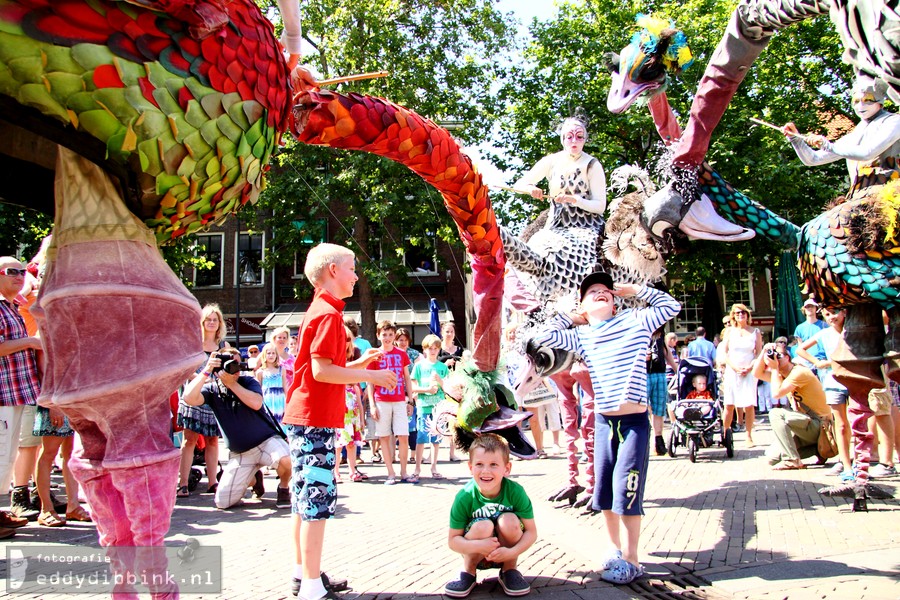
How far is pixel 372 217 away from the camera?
18828 mm

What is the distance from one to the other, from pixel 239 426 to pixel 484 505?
119 inches

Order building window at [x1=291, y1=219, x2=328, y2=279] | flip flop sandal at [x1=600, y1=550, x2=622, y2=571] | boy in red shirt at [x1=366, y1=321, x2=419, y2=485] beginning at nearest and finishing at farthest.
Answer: flip flop sandal at [x1=600, y1=550, x2=622, y2=571] → boy in red shirt at [x1=366, y1=321, x2=419, y2=485] → building window at [x1=291, y1=219, x2=328, y2=279]

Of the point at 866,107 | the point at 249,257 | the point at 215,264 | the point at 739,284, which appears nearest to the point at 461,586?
the point at 866,107

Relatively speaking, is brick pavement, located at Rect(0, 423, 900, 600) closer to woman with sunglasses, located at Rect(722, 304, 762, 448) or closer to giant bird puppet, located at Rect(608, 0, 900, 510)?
giant bird puppet, located at Rect(608, 0, 900, 510)

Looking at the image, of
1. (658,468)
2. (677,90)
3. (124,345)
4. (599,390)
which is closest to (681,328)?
(677,90)

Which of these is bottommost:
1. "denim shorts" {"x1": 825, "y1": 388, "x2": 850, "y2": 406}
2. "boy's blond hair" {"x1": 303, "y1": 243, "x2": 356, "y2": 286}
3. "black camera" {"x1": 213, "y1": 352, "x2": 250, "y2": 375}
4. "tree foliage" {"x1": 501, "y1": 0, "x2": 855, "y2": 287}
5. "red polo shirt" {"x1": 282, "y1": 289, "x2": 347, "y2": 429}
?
"denim shorts" {"x1": 825, "y1": 388, "x2": 850, "y2": 406}

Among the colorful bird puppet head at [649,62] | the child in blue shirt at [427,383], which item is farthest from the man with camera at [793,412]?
the colorful bird puppet head at [649,62]

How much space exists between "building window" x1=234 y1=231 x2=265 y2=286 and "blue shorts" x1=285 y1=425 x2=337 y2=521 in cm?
2504

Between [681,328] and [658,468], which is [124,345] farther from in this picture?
[681,328]

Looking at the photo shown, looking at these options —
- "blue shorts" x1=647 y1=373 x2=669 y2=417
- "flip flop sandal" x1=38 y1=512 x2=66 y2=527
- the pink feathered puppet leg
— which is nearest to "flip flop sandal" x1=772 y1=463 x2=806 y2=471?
"blue shorts" x1=647 y1=373 x2=669 y2=417

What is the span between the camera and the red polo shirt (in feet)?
10.7

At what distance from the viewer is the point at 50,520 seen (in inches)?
197

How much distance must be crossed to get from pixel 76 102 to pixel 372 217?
57.2 ft

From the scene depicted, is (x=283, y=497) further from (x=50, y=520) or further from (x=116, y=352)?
(x=116, y=352)
